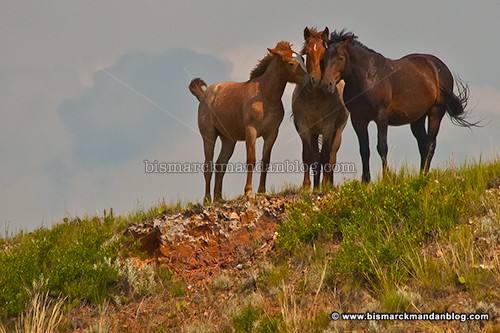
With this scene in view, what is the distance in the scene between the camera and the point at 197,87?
50.5 feet

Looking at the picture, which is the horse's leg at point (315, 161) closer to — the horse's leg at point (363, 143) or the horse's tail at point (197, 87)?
the horse's leg at point (363, 143)

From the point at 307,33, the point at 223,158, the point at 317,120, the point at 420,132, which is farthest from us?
the point at 223,158

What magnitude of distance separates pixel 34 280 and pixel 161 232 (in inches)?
80.6

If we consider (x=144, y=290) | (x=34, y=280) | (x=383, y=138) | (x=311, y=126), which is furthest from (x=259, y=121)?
(x=34, y=280)

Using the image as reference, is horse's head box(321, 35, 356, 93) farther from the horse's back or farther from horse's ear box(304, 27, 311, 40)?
the horse's back

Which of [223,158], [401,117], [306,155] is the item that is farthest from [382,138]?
[223,158]

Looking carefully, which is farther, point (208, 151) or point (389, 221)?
point (208, 151)

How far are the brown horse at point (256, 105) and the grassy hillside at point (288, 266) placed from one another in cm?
170

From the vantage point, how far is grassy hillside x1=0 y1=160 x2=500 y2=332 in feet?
26.7

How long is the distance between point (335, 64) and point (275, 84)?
4.59 ft

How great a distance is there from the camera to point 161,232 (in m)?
10.6

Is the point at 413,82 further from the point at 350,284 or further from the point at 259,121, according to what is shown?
the point at 350,284

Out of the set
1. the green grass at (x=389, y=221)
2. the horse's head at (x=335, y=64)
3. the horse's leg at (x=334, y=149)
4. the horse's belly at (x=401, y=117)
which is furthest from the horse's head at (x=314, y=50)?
the green grass at (x=389, y=221)

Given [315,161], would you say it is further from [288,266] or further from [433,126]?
[288,266]
